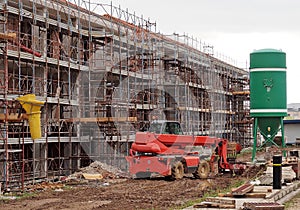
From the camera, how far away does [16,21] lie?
2212cm

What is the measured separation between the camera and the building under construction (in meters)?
20.7

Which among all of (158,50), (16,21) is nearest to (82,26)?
(16,21)

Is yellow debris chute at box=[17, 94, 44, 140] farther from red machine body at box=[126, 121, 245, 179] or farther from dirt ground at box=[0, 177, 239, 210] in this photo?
red machine body at box=[126, 121, 245, 179]

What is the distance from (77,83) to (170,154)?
20.4ft

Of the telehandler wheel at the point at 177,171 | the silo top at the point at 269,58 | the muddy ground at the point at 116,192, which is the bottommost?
the muddy ground at the point at 116,192

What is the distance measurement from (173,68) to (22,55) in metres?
16.3

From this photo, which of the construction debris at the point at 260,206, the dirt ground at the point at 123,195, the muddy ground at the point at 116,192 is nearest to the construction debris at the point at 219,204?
the construction debris at the point at 260,206

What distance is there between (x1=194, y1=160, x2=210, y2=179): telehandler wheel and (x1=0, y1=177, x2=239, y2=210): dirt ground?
1113mm

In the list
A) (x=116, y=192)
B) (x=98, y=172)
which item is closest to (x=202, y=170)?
(x=98, y=172)

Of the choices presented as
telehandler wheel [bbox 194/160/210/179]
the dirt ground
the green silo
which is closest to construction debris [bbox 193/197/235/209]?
the dirt ground

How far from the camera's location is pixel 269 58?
23.6 meters

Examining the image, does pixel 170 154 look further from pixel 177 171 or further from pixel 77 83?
pixel 77 83

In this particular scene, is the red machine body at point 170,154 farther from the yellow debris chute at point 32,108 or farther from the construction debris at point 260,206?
the construction debris at point 260,206

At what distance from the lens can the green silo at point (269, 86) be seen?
23.5 m
